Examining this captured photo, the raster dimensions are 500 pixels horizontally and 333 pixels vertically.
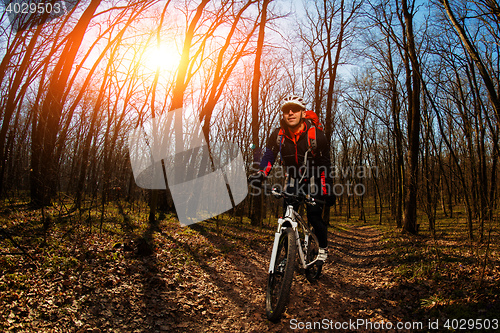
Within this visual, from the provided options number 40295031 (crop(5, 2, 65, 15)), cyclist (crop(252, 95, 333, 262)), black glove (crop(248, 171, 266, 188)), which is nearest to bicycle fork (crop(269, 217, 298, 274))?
cyclist (crop(252, 95, 333, 262))

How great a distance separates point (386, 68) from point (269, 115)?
7.69 metres

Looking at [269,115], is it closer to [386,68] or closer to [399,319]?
[386,68]

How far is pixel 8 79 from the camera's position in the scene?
1490 cm

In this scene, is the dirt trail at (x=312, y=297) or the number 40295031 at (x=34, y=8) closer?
the dirt trail at (x=312, y=297)

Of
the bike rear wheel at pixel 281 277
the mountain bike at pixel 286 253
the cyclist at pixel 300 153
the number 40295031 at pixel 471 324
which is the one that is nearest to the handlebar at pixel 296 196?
the mountain bike at pixel 286 253

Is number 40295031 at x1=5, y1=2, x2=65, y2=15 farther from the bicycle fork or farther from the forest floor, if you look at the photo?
the bicycle fork

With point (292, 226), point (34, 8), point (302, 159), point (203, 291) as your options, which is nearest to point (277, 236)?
point (292, 226)

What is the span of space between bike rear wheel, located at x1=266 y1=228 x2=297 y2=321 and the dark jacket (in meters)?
0.81

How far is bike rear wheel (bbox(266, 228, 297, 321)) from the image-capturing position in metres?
2.87

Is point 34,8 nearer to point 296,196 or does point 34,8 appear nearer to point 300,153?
point 300,153

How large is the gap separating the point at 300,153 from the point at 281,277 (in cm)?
169

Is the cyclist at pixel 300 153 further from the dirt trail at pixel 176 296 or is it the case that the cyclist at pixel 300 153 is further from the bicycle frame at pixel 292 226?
the dirt trail at pixel 176 296

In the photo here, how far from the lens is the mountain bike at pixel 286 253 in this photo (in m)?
2.89

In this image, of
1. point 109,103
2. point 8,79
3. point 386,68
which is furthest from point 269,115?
point 8,79
